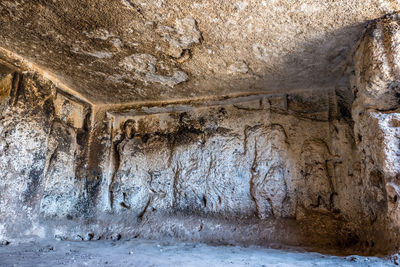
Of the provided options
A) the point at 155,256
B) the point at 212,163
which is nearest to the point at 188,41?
the point at 212,163

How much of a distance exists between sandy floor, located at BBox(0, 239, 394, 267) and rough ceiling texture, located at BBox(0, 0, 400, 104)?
60.7 inches

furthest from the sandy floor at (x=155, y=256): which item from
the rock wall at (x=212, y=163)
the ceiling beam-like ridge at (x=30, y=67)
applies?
the ceiling beam-like ridge at (x=30, y=67)

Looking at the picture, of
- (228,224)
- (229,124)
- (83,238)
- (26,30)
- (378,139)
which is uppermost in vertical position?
(26,30)

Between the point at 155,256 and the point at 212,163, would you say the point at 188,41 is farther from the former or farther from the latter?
the point at 155,256

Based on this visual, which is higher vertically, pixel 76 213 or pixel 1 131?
pixel 1 131

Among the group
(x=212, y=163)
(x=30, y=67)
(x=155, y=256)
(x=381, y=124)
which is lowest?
(x=155, y=256)

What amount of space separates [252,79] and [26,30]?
1924 mm

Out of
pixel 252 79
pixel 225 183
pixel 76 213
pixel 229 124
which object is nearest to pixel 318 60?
pixel 252 79

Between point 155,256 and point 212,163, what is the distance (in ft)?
3.96

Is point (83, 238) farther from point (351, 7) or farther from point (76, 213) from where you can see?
point (351, 7)

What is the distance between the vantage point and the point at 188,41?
7.07ft

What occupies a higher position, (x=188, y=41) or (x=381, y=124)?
(x=188, y=41)

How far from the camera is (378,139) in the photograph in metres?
1.85

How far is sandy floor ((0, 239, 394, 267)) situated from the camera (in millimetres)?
1711
